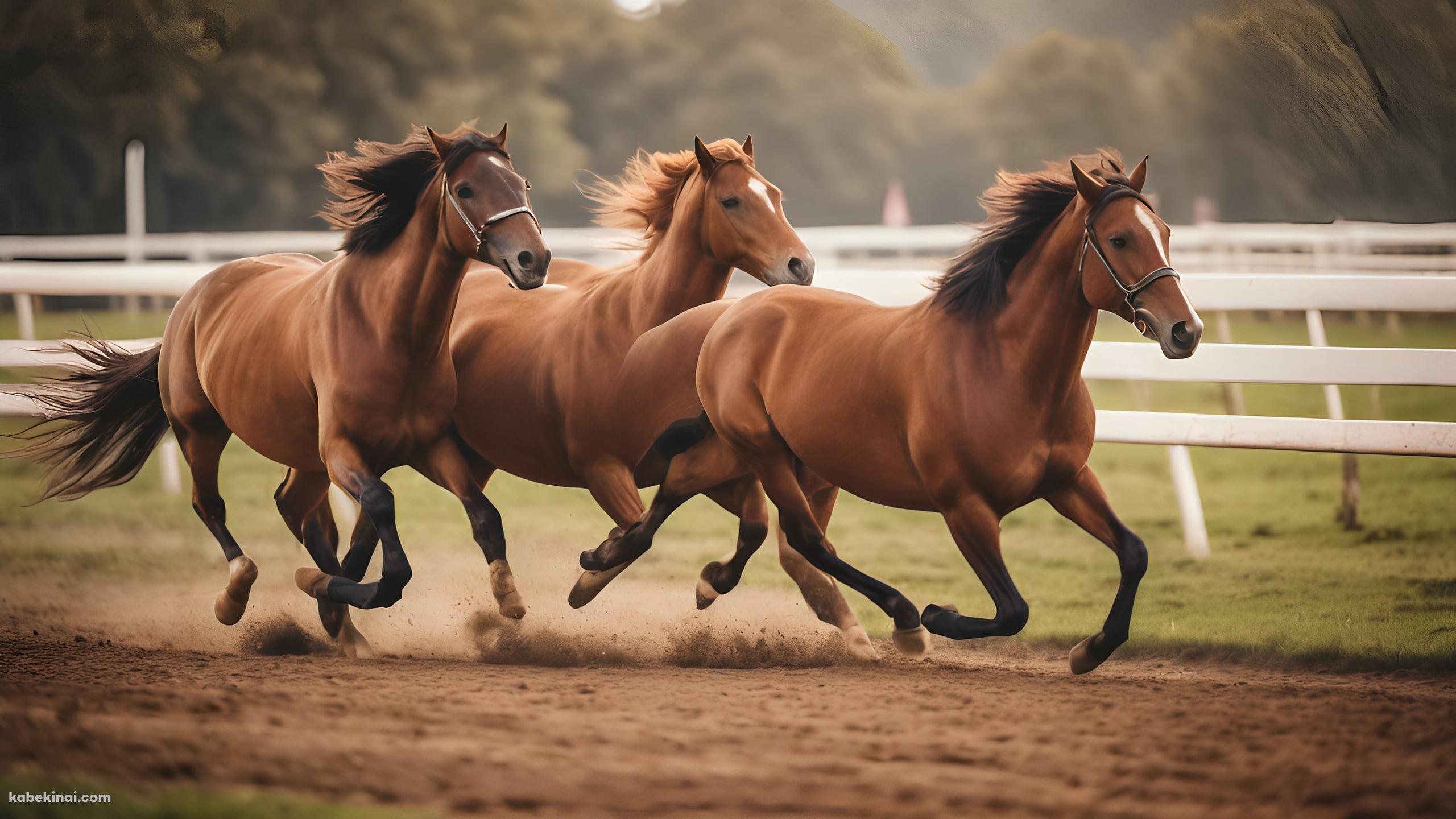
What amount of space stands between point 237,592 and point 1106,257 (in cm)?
365

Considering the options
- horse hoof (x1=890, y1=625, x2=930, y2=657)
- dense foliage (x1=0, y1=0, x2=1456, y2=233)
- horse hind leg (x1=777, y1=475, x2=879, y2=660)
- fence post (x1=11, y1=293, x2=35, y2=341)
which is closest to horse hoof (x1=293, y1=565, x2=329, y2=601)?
horse hind leg (x1=777, y1=475, x2=879, y2=660)

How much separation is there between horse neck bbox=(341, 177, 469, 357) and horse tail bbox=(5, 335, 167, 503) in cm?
186

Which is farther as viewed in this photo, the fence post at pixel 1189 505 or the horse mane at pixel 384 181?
the fence post at pixel 1189 505

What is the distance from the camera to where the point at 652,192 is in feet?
18.2

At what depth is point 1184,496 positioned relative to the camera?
6.67m

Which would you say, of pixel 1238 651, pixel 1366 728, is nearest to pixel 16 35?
pixel 1238 651

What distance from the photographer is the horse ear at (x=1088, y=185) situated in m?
4.09

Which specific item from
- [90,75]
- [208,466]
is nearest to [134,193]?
[90,75]

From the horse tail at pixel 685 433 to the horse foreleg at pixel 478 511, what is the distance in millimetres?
683

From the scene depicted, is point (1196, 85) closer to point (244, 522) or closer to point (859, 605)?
point (859, 605)

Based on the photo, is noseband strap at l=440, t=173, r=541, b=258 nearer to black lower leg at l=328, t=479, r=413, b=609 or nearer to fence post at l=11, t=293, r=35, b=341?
black lower leg at l=328, t=479, r=413, b=609

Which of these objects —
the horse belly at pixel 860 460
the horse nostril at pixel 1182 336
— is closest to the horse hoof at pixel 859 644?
the horse belly at pixel 860 460

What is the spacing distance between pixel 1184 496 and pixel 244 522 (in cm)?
540

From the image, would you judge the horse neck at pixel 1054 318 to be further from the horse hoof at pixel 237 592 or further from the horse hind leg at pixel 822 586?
the horse hoof at pixel 237 592
